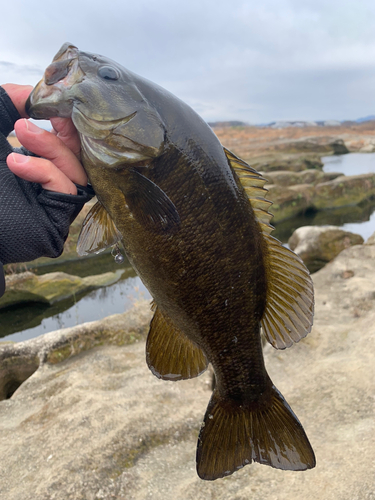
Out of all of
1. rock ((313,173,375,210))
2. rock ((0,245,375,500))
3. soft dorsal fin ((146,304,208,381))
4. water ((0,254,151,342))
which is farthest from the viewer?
rock ((313,173,375,210))

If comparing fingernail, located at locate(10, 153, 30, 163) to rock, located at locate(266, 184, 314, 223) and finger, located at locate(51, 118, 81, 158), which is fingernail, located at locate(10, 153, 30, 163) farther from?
rock, located at locate(266, 184, 314, 223)

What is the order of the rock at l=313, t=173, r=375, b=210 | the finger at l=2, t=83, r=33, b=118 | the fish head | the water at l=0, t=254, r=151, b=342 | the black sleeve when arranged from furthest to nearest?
1. the rock at l=313, t=173, r=375, b=210
2. the water at l=0, t=254, r=151, b=342
3. the finger at l=2, t=83, r=33, b=118
4. the black sleeve
5. the fish head

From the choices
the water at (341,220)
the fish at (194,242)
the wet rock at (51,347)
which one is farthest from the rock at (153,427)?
the water at (341,220)

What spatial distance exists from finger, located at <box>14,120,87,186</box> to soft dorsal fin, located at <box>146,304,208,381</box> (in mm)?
852

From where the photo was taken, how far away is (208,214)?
5.49 feet

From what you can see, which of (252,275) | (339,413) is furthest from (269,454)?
(339,413)

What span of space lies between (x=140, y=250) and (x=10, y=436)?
11.5 ft

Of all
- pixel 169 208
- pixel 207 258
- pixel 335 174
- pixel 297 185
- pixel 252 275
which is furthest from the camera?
pixel 335 174

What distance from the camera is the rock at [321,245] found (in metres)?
9.77

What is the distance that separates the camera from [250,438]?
1983mm

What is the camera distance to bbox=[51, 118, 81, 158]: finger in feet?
5.46

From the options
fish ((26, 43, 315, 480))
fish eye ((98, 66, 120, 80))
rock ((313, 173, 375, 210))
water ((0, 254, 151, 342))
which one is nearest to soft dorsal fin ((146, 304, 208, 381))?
fish ((26, 43, 315, 480))

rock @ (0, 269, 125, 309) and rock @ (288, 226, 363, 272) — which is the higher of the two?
rock @ (288, 226, 363, 272)

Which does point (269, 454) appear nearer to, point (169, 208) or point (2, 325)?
point (169, 208)
